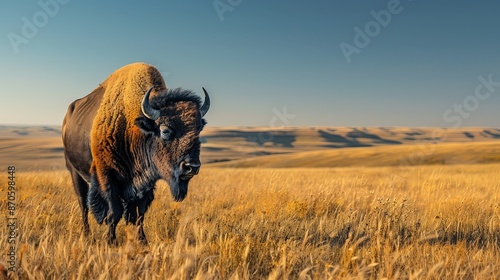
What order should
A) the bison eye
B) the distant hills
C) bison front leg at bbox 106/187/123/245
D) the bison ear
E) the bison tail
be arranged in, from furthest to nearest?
1. the distant hills
2. the bison tail
3. bison front leg at bbox 106/187/123/245
4. the bison ear
5. the bison eye

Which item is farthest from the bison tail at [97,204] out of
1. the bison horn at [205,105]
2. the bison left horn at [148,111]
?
the bison horn at [205,105]

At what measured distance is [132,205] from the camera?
19.1 feet

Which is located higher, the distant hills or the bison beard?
the bison beard

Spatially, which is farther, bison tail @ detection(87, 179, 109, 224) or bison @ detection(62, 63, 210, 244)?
bison tail @ detection(87, 179, 109, 224)

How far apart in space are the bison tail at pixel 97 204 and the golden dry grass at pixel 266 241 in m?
0.33

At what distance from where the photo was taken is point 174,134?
491 centimetres

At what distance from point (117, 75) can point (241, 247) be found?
4.13 metres

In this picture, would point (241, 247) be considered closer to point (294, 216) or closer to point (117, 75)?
point (294, 216)

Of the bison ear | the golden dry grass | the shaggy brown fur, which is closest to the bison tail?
the shaggy brown fur

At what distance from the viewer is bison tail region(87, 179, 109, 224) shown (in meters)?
5.60

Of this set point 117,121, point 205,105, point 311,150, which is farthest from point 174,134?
point 311,150

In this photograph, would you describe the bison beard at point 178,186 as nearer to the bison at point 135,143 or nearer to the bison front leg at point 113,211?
the bison at point 135,143

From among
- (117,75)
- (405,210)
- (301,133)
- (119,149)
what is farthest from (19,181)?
(301,133)

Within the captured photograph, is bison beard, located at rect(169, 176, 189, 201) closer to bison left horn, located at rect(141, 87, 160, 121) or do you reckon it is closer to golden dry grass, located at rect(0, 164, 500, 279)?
golden dry grass, located at rect(0, 164, 500, 279)
